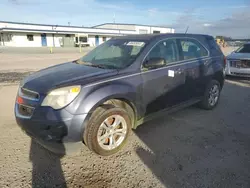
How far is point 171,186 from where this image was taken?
8.07ft

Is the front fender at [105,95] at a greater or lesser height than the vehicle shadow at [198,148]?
greater

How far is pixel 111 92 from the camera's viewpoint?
296cm

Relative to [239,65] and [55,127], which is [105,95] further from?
[239,65]

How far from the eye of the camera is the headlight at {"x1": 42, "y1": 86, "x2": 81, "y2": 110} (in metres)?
2.68

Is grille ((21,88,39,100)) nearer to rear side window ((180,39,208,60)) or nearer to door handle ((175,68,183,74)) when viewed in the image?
door handle ((175,68,183,74))

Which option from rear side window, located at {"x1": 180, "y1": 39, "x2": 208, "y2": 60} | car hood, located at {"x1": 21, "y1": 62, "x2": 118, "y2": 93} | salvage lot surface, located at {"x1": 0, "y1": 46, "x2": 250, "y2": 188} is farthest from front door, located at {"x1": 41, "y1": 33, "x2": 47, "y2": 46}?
car hood, located at {"x1": 21, "y1": 62, "x2": 118, "y2": 93}

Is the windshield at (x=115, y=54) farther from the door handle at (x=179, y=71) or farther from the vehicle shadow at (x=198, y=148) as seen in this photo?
the vehicle shadow at (x=198, y=148)

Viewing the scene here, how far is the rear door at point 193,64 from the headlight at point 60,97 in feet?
7.78

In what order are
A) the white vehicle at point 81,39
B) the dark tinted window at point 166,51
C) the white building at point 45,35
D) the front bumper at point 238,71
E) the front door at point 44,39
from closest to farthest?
the dark tinted window at point 166,51
the front bumper at point 238,71
the white building at point 45,35
the front door at point 44,39
the white vehicle at point 81,39

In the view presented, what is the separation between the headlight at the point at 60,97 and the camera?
2684 mm

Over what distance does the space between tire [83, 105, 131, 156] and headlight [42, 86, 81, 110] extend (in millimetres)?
391

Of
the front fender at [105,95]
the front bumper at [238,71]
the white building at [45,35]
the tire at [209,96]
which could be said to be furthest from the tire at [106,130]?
the white building at [45,35]

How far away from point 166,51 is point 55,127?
2.45 metres

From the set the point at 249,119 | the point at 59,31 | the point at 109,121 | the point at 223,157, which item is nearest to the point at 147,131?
the point at 109,121
